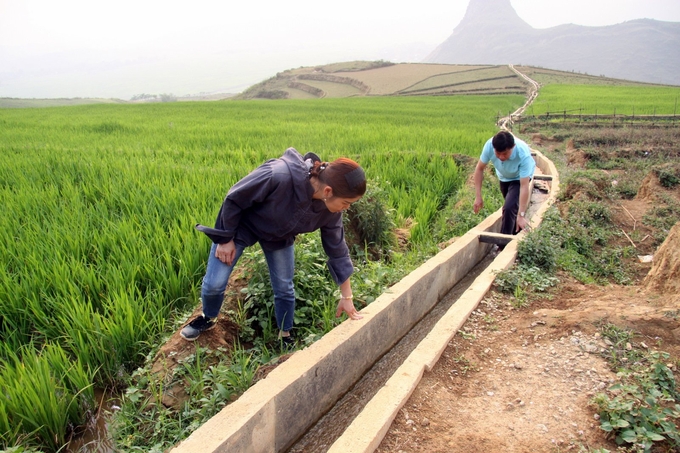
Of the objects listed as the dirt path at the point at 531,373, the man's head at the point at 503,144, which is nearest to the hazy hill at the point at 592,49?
the man's head at the point at 503,144

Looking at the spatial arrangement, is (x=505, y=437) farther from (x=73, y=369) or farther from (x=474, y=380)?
(x=73, y=369)

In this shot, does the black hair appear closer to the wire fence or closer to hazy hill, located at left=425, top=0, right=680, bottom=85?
the wire fence

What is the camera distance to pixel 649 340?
2457mm

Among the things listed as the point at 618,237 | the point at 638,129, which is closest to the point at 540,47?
the point at 638,129

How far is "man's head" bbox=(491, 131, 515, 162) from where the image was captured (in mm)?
3891

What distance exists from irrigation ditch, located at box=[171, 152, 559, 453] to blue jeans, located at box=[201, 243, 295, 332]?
33cm

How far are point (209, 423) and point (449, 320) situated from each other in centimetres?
157

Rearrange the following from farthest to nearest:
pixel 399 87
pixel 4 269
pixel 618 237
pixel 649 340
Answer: pixel 399 87, pixel 618 237, pixel 4 269, pixel 649 340

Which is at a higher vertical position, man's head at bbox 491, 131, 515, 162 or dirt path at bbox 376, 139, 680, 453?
man's head at bbox 491, 131, 515, 162

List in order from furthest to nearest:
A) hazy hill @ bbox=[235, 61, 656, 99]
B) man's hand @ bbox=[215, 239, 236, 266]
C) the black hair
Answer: hazy hill @ bbox=[235, 61, 656, 99], the black hair, man's hand @ bbox=[215, 239, 236, 266]

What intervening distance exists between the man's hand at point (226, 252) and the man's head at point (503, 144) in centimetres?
272

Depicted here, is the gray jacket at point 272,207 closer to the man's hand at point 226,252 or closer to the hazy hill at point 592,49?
the man's hand at point 226,252

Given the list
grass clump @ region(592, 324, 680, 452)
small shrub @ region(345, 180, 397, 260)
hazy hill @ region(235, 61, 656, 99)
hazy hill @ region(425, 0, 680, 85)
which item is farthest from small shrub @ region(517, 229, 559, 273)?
hazy hill @ region(425, 0, 680, 85)

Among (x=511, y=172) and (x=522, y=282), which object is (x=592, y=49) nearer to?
(x=511, y=172)
